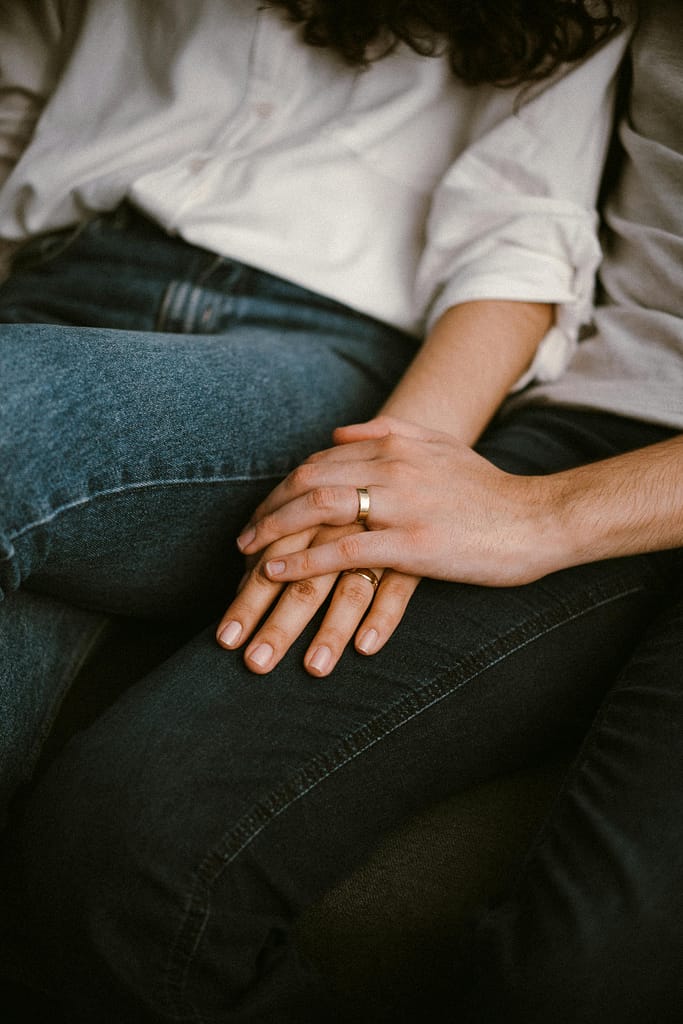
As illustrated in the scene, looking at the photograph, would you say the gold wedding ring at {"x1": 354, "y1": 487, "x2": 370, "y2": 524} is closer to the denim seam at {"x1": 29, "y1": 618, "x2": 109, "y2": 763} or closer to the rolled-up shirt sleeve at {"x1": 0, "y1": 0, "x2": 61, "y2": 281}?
the denim seam at {"x1": 29, "y1": 618, "x2": 109, "y2": 763}

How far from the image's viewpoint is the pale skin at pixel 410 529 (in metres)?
0.62

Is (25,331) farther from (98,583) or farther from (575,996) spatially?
(575,996)

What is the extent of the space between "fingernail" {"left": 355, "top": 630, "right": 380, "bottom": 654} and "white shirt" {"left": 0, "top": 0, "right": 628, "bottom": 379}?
41cm

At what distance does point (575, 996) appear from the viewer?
0.49 m

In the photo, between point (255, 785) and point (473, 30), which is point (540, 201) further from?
point (255, 785)

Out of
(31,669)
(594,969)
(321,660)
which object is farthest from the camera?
(31,669)

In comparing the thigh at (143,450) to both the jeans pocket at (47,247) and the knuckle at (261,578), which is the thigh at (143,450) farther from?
the jeans pocket at (47,247)

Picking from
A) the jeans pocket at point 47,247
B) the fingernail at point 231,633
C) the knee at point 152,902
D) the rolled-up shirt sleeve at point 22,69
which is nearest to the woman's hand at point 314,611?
the fingernail at point 231,633

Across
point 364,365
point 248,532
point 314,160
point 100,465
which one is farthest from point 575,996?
point 314,160

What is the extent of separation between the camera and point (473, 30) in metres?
0.80

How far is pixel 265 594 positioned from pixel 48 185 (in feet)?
2.07

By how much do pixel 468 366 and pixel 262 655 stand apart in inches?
15.5

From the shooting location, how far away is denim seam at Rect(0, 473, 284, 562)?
1.88ft

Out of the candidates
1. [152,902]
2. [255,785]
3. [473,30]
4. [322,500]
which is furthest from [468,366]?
[152,902]
